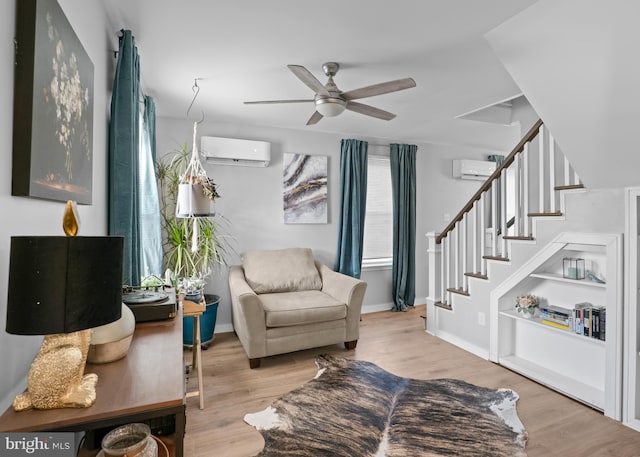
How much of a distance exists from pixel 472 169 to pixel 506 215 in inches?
99.2

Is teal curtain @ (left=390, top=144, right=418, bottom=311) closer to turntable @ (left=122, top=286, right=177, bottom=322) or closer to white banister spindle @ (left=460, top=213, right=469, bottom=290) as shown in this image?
white banister spindle @ (left=460, top=213, right=469, bottom=290)

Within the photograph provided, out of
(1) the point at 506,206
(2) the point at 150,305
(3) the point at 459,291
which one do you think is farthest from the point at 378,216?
(2) the point at 150,305

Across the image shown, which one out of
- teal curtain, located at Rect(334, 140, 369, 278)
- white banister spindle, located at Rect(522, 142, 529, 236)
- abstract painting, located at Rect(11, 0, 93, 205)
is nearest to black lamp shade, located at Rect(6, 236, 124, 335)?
abstract painting, located at Rect(11, 0, 93, 205)

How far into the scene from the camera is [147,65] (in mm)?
2613

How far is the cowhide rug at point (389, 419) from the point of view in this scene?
197 centimetres

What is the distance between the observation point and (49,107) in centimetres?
111

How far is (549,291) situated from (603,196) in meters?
0.95

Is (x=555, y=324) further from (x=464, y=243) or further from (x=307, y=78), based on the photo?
(x=307, y=78)

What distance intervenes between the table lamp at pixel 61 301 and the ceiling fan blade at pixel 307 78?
162 centimetres

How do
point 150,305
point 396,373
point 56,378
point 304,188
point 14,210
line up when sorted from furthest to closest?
point 304,188, point 396,373, point 150,305, point 14,210, point 56,378

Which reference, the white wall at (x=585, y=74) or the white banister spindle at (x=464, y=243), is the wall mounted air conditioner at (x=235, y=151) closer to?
the white banister spindle at (x=464, y=243)

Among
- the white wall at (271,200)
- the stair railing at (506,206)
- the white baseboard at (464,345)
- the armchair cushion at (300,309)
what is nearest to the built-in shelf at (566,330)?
the white baseboard at (464,345)

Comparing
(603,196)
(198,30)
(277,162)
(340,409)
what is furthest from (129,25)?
(603,196)

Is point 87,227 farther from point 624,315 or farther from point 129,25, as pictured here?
point 624,315
